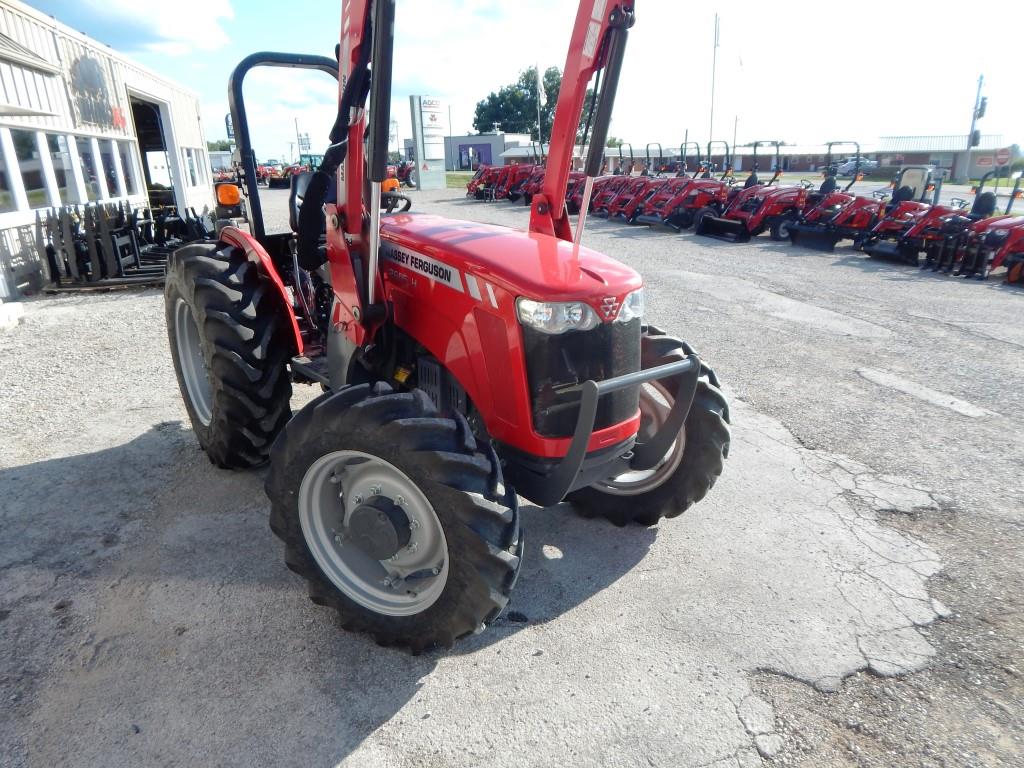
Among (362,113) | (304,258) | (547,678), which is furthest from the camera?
(304,258)

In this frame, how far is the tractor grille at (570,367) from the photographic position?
7.34 feet

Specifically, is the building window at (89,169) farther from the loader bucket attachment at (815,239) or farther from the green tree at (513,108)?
the green tree at (513,108)

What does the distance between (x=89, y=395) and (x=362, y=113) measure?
3.61m

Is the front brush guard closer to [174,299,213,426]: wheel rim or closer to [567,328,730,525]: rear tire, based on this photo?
[567,328,730,525]: rear tire

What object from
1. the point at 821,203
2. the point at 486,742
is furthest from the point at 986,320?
the point at 486,742

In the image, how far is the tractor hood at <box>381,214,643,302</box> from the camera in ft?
7.30

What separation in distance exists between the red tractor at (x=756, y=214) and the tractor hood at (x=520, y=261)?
11.8 metres

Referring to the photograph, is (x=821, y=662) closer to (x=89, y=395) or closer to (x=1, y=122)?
(x=89, y=395)

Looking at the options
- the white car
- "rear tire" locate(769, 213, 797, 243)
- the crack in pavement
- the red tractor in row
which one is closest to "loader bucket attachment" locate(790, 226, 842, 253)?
the red tractor in row

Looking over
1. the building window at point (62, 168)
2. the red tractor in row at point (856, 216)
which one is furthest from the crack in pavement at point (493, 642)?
the red tractor in row at point (856, 216)

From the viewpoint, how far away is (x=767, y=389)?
5023 millimetres

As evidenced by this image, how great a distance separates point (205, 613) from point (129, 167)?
13509 millimetres

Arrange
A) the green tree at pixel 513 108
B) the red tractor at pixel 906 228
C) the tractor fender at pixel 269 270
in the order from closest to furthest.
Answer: the tractor fender at pixel 269 270
the red tractor at pixel 906 228
the green tree at pixel 513 108

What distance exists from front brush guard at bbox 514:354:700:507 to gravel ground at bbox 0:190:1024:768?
535 millimetres
